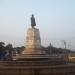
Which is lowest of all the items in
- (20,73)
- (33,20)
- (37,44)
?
(20,73)

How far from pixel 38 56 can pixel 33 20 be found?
5.63 metres

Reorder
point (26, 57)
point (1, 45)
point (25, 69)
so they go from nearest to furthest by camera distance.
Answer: point (25, 69) → point (26, 57) → point (1, 45)

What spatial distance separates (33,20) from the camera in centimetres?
2788

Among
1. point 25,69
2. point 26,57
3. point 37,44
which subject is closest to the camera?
point 25,69

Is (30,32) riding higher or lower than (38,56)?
higher

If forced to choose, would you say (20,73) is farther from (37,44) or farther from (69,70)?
(37,44)

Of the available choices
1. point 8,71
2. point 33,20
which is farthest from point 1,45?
point 8,71

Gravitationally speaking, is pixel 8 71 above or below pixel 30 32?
below

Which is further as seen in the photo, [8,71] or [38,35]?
[38,35]

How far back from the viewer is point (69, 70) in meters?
18.9

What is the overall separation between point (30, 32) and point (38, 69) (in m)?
9.41

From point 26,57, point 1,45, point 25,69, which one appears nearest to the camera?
point 25,69

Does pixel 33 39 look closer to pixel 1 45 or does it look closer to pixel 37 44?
pixel 37 44

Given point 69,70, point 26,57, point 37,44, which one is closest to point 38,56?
point 26,57
